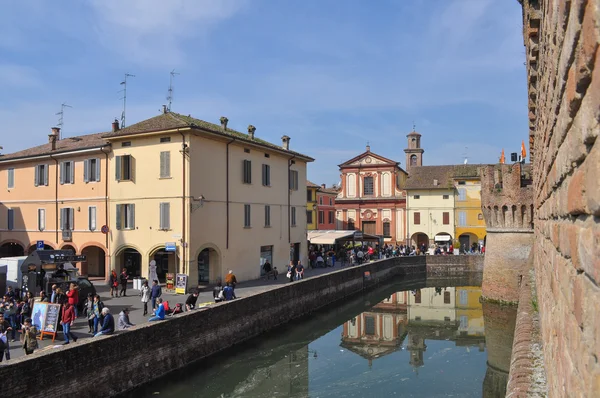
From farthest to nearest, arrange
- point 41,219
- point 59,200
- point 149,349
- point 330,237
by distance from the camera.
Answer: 1. point 330,237
2. point 41,219
3. point 59,200
4. point 149,349

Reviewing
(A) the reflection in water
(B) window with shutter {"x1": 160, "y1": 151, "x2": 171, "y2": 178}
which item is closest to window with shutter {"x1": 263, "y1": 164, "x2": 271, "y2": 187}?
(B) window with shutter {"x1": 160, "y1": 151, "x2": 171, "y2": 178}

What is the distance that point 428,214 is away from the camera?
167 ft

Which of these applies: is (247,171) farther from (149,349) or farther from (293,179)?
(149,349)

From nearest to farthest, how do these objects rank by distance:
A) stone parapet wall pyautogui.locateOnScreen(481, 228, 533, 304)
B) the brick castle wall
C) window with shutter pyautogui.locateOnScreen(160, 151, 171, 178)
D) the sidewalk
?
the brick castle wall
the sidewalk
window with shutter pyautogui.locateOnScreen(160, 151, 171, 178)
stone parapet wall pyautogui.locateOnScreen(481, 228, 533, 304)

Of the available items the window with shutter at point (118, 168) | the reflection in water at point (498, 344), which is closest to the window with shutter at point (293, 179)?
the window with shutter at point (118, 168)

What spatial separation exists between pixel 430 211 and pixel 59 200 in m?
35.4

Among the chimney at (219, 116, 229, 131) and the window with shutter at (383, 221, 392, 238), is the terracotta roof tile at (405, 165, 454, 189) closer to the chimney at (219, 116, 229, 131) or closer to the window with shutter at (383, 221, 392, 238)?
the window with shutter at (383, 221, 392, 238)

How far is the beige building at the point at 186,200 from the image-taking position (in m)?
23.5

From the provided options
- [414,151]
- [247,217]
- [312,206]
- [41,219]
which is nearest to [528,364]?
[247,217]

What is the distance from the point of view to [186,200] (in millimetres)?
23406

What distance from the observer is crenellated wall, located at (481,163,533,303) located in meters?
26.2

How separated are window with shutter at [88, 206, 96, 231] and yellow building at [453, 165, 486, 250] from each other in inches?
1408

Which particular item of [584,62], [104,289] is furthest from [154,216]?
[584,62]

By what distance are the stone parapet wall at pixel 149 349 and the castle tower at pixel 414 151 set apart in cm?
3776
